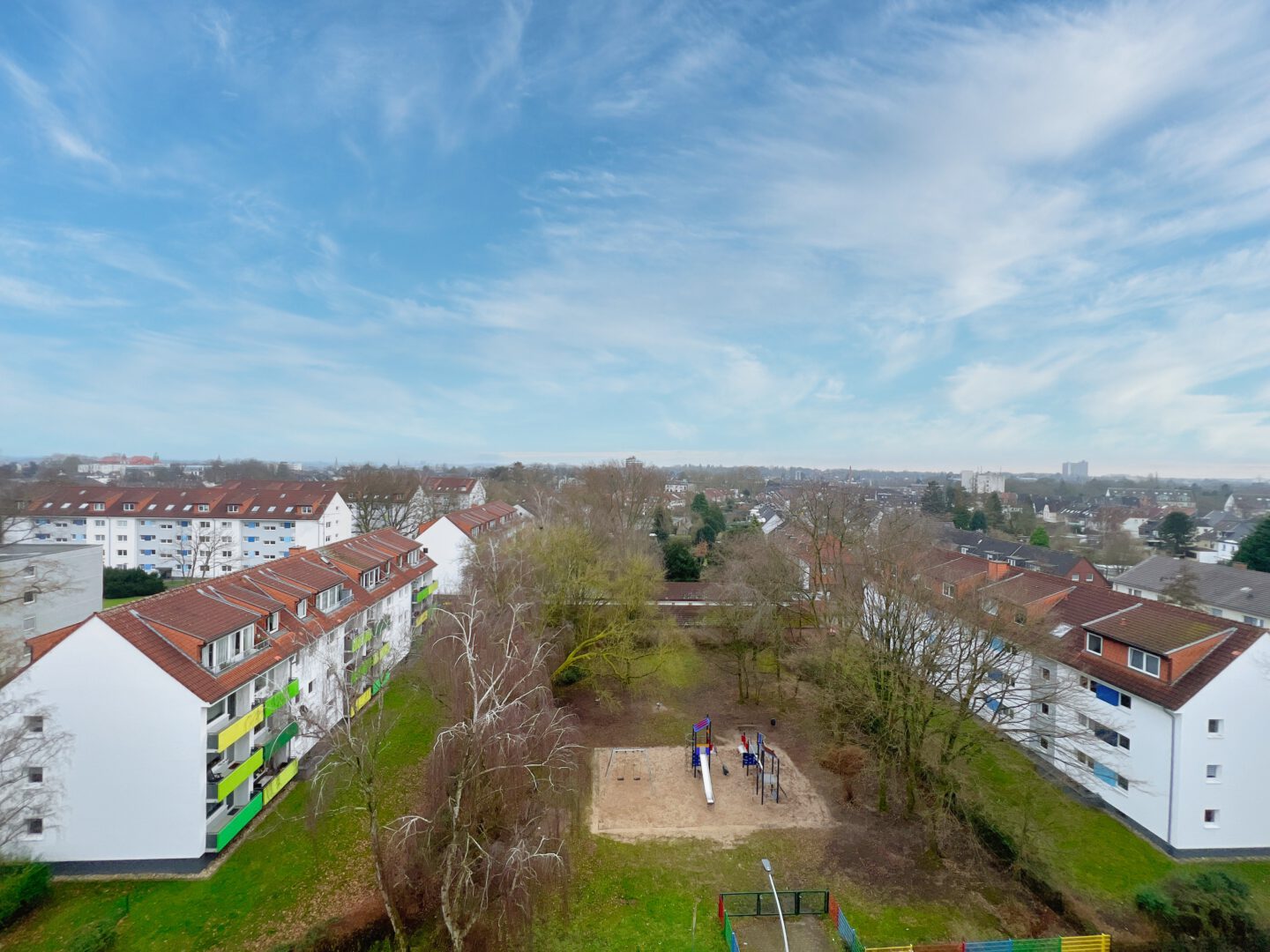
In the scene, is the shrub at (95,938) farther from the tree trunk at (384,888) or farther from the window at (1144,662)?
the window at (1144,662)

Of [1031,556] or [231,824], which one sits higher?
[1031,556]

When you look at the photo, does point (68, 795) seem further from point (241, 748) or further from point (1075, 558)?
point (1075, 558)

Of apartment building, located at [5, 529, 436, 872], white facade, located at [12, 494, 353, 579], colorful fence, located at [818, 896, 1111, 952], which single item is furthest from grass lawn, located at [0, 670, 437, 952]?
white facade, located at [12, 494, 353, 579]

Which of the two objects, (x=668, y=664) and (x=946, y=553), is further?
(x=946, y=553)

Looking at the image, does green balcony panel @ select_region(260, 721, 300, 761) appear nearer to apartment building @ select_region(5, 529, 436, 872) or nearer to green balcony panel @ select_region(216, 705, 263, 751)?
apartment building @ select_region(5, 529, 436, 872)

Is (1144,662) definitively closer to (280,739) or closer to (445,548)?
(280,739)

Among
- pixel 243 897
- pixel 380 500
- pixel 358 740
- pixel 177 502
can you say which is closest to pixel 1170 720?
pixel 358 740

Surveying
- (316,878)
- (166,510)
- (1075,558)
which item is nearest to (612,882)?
(316,878)
